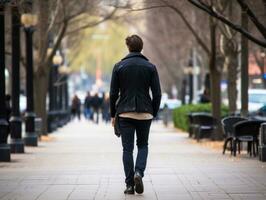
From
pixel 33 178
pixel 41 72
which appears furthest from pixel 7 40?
pixel 33 178

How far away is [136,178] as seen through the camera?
1111 cm

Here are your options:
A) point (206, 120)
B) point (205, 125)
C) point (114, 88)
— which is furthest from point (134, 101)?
point (206, 120)

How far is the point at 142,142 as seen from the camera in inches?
446

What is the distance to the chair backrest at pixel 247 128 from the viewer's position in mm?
18969

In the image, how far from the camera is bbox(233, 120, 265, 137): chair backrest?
747 inches

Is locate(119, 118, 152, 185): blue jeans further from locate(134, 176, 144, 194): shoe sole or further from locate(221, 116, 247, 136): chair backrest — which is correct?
locate(221, 116, 247, 136): chair backrest

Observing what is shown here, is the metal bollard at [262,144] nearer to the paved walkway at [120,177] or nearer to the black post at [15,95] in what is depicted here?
the paved walkway at [120,177]

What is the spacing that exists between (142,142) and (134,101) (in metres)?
0.61

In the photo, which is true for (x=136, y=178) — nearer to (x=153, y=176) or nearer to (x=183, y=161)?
(x=153, y=176)

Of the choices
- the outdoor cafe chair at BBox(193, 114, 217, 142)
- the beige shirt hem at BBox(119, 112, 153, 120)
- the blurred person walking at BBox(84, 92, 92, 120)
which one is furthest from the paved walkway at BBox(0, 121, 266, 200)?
the blurred person walking at BBox(84, 92, 92, 120)

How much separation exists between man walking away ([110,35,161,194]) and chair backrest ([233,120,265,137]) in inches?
314

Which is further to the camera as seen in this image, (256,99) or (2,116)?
(256,99)

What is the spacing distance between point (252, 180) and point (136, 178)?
2893 mm

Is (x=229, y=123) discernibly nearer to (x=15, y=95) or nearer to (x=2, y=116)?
(x=15, y=95)
